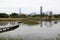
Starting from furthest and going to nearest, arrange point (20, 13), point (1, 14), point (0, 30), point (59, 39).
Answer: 1. point (20, 13)
2. point (1, 14)
3. point (0, 30)
4. point (59, 39)

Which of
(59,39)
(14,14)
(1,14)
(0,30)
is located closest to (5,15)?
(1,14)

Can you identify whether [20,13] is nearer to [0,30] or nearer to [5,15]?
[5,15]

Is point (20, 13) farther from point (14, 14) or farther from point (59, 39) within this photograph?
point (59, 39)

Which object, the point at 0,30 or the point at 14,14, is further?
the point at 14,14

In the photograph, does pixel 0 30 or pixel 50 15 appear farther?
pixel 50 15

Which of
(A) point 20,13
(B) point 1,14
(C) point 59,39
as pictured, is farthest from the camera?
(A) point 20,13

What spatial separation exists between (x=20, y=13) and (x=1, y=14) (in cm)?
874

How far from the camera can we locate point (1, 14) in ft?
219

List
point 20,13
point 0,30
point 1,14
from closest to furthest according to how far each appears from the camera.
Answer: point 0,30 < point 1,14 < point 20,13

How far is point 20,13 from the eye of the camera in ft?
236

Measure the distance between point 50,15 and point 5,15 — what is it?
57.7ft

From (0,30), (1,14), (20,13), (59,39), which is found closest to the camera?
(59,39)

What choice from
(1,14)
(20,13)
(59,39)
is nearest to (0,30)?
(59,39)

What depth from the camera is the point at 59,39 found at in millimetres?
13188
